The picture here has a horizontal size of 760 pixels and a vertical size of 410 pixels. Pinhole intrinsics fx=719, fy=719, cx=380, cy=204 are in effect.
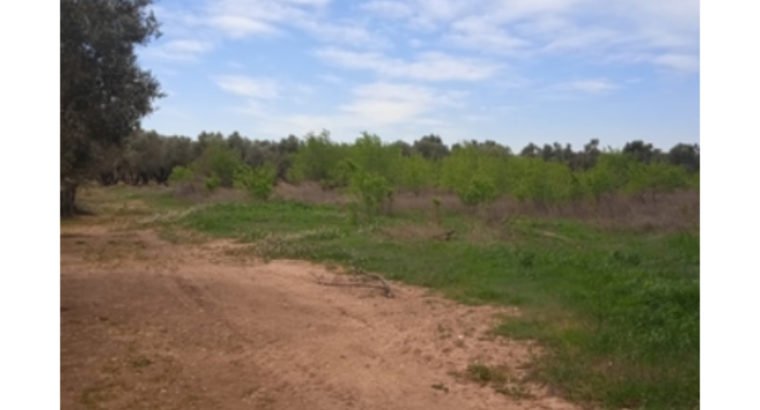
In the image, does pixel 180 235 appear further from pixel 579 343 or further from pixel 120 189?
pixel 120 189

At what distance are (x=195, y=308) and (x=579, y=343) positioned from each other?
4478 mm

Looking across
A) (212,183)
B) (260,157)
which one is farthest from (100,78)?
(260,157)

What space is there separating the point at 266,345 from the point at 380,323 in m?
1.65

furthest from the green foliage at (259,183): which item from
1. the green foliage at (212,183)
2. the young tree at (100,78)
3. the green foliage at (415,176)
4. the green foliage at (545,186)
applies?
the young tree at (100,78)

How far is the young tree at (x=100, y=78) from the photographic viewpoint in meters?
7.73

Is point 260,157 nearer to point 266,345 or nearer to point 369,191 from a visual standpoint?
point 369,191

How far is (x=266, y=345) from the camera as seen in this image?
7.15 m

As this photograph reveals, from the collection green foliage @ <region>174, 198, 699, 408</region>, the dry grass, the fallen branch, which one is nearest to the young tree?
the fallen branch

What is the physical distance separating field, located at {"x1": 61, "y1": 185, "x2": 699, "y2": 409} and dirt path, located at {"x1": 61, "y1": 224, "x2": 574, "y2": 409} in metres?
0.02

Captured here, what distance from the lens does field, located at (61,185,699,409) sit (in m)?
5.73

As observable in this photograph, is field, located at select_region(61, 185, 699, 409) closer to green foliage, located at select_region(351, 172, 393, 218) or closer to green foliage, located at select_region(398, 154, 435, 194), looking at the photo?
green foliage, located at select_region(351, 172, 393, 218)

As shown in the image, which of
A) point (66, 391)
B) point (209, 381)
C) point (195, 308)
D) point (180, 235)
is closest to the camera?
point (66, 391)

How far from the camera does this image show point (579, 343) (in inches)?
277
